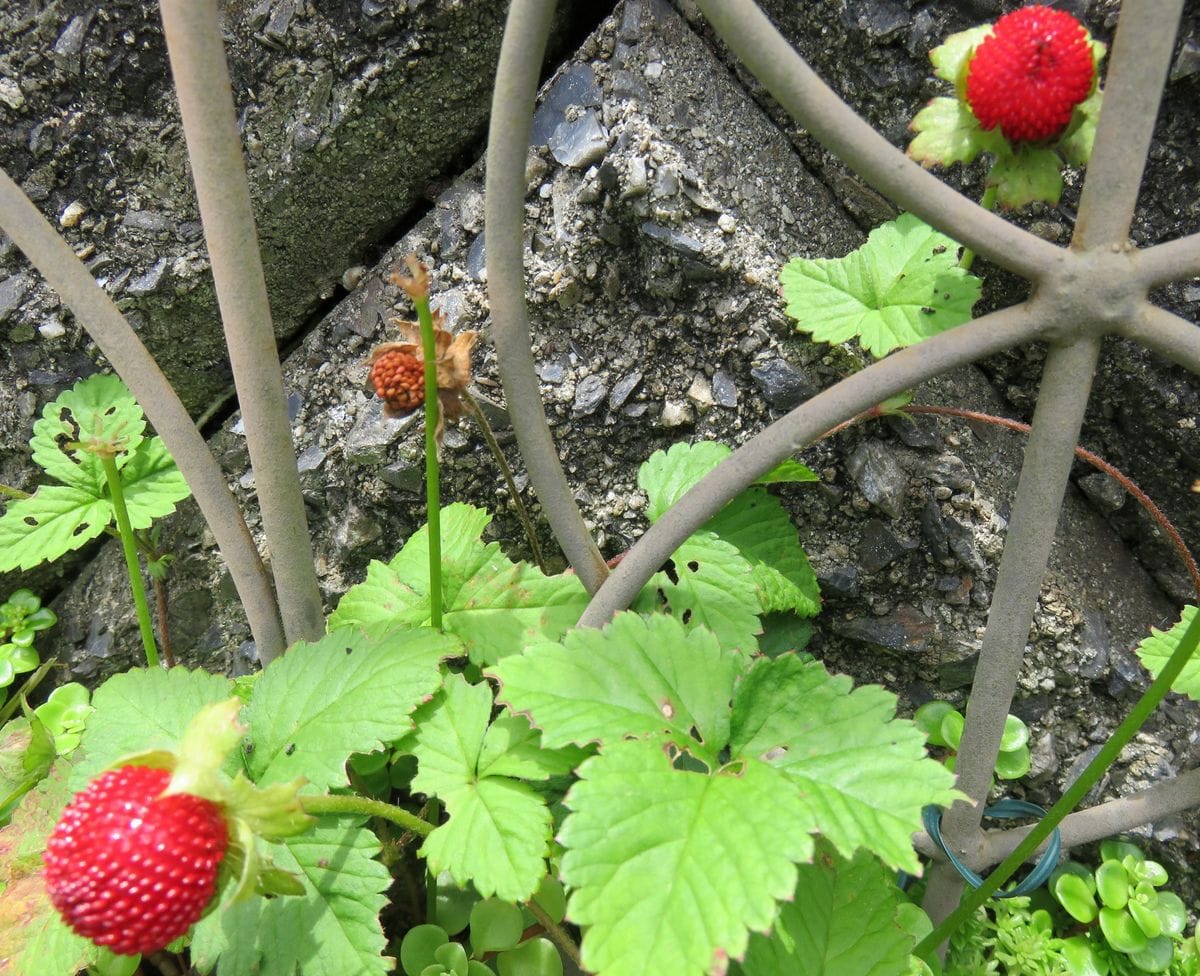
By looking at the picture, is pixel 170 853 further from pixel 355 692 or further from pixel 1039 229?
pixel 1039 229

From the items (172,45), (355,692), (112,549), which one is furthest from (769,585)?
(112,549)

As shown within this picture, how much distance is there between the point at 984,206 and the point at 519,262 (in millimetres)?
519

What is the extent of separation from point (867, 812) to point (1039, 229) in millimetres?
738

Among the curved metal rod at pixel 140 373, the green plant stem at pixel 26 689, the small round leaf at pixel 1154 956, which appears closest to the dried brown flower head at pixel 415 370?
the curved metal rod at pixel 140 373

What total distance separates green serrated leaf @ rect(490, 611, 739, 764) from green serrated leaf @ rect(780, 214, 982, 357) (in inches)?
16.0

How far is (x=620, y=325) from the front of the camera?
1109 mm

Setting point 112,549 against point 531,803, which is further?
point 112,549

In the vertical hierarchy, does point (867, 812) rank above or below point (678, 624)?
below

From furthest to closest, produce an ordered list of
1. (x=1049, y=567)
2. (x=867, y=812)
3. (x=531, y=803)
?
1. (x=1049, y=567)
2. (x=531, y=803)
3. (x=867, y=812)

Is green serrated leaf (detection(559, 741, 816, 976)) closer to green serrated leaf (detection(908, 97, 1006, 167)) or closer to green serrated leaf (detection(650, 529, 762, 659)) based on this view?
green serrated leaf (detection(650, 529, 762, 659))

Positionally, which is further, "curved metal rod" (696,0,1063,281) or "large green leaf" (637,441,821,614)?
"large green leaf" (637,441,821,614)

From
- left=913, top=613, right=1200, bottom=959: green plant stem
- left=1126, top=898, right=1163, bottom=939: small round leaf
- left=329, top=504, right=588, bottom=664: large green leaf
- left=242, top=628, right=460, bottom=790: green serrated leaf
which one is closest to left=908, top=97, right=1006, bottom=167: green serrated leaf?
left=913, top=613, right=1200, bottom=959: green plant stem

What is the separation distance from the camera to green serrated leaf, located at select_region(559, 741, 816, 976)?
Result: 2.06 ft

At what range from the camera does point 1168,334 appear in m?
0.64
